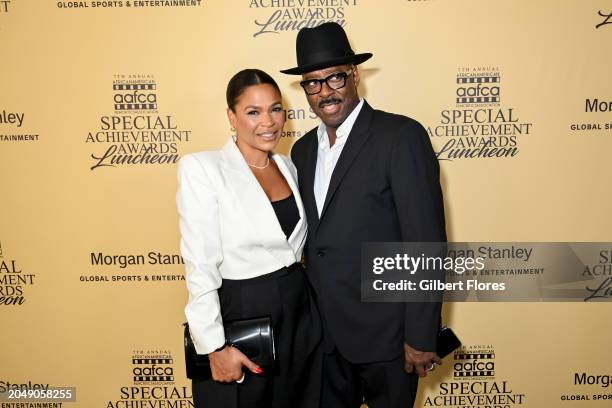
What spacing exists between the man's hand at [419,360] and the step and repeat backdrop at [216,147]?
42.2 inches

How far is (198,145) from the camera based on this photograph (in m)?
2.59

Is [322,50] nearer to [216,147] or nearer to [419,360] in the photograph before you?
[216,147]

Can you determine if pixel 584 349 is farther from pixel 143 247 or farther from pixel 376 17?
pixel 143 247

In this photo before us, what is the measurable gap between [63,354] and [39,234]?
75 centimetres

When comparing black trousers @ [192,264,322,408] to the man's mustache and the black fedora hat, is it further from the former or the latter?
the black fedora hat

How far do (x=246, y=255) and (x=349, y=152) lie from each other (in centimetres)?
57

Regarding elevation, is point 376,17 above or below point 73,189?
above

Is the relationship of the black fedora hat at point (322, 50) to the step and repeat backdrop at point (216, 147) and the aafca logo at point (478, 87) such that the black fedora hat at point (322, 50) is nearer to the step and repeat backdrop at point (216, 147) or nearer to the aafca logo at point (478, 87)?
the step and repeat backdrop at point (216, 147)

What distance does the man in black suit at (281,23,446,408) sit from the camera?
169 cm

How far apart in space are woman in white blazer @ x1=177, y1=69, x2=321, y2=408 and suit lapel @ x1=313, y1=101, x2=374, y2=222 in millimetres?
165

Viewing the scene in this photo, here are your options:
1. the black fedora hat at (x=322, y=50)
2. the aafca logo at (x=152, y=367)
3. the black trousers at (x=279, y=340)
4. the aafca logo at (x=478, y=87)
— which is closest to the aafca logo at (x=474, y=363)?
the black trousers at (x=279, y=340)

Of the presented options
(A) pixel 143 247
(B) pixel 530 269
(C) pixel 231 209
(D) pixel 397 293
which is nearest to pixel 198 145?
(A) pixel 143 247

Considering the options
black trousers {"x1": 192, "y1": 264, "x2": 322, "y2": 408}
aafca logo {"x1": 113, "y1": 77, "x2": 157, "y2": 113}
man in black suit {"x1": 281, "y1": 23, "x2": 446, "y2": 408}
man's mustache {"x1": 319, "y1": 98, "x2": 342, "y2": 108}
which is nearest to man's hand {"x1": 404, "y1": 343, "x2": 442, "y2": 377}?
man in black suit {"x1": 281, "y1": 23, "x2": 446, "y2": 408}

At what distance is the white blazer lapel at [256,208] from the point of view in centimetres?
170
